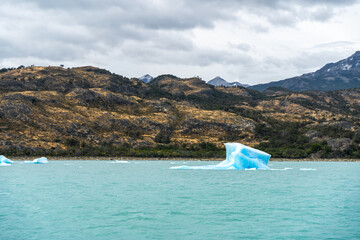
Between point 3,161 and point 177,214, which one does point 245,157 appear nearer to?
point 177,214

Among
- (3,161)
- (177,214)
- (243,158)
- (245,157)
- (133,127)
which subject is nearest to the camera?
(177,214)

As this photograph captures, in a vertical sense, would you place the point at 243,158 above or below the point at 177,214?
above

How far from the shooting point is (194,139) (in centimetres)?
14900

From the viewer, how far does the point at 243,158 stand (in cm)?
6456

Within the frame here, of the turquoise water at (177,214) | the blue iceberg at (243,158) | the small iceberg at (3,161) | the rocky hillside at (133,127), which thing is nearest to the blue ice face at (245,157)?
the blue iceberg at (243,158)

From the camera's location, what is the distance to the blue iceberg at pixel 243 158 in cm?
6425

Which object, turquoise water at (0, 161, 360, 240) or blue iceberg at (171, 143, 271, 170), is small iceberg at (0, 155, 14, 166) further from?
turquoise water at (0, 161, 360, 240)

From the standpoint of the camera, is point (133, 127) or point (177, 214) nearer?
point (177, 214)

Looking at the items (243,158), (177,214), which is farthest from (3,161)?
(177,214)

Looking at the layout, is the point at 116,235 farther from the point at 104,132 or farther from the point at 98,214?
the point at 104,132

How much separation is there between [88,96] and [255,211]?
482ft

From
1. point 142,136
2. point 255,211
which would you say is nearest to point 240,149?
point 255,211

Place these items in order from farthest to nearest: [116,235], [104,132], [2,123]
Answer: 1. [104,132]
2. [2,123]
3. [116,235]

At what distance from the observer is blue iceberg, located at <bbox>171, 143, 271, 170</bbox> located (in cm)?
6425
